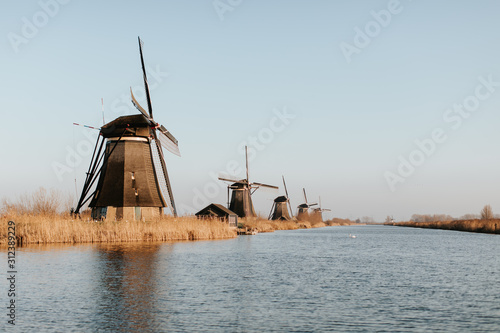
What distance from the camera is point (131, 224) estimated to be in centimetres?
3039

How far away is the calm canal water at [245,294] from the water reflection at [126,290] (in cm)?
3

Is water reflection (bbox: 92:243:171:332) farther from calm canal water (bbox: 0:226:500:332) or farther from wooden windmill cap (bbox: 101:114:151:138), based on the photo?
wooden windmill cap (bbox: 101:114:151:138)

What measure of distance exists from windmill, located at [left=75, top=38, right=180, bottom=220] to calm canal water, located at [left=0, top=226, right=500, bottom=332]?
11688 millimetres

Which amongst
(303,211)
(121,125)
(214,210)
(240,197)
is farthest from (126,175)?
(303,211)

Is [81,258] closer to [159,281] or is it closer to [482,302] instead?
[159,281]

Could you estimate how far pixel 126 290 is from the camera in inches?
536

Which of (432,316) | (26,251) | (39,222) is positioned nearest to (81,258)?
(26,251)

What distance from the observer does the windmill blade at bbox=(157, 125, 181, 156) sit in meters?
37.5

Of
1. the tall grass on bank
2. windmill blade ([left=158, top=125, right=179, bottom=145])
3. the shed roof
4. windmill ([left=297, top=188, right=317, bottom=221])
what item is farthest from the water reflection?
windmill ([left=297, top=188, right=317, bottom=221])

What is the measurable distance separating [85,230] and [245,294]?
712 inches

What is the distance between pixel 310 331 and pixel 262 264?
11441 mm

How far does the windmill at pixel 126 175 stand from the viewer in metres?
33.7

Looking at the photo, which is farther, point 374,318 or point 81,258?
point 81,258

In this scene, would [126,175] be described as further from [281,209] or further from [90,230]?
[281,209]
